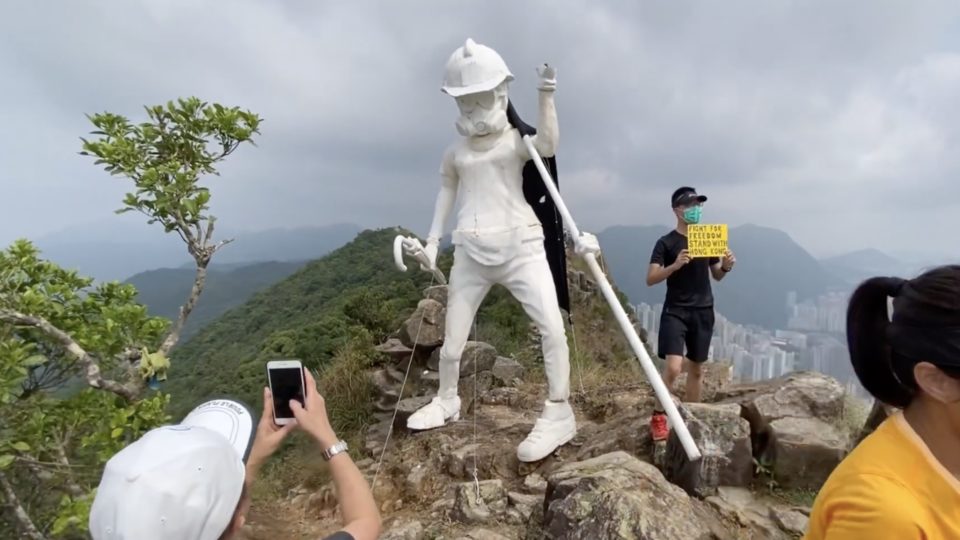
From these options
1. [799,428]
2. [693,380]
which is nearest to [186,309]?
[693,380]

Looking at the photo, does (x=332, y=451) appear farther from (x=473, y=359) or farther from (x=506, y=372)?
(x=506, y=372)

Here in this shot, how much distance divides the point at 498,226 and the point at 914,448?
2.94m

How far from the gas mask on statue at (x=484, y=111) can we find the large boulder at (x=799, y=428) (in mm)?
2578

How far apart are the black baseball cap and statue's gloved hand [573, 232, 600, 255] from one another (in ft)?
2.24

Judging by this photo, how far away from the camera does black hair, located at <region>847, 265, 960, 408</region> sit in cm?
108

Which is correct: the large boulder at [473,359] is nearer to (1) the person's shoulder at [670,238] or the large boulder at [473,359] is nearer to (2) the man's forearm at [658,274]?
(2) the man's forearm at [658,274]

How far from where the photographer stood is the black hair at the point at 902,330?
1084 millimetres

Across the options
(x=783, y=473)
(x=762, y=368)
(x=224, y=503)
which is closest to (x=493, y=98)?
(x=783, y=473)

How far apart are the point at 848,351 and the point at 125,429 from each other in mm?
2635

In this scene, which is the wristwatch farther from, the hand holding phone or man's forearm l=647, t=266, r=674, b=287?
man's forearm l=647, t=266, r=674, b=287

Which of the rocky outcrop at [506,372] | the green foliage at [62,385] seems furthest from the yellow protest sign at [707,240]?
the rocky outcrop at [506,372]

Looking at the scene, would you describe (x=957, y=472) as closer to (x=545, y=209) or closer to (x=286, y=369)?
(x=286, y=369)

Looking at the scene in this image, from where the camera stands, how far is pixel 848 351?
1.34 meters

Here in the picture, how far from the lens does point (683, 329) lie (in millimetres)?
3803
